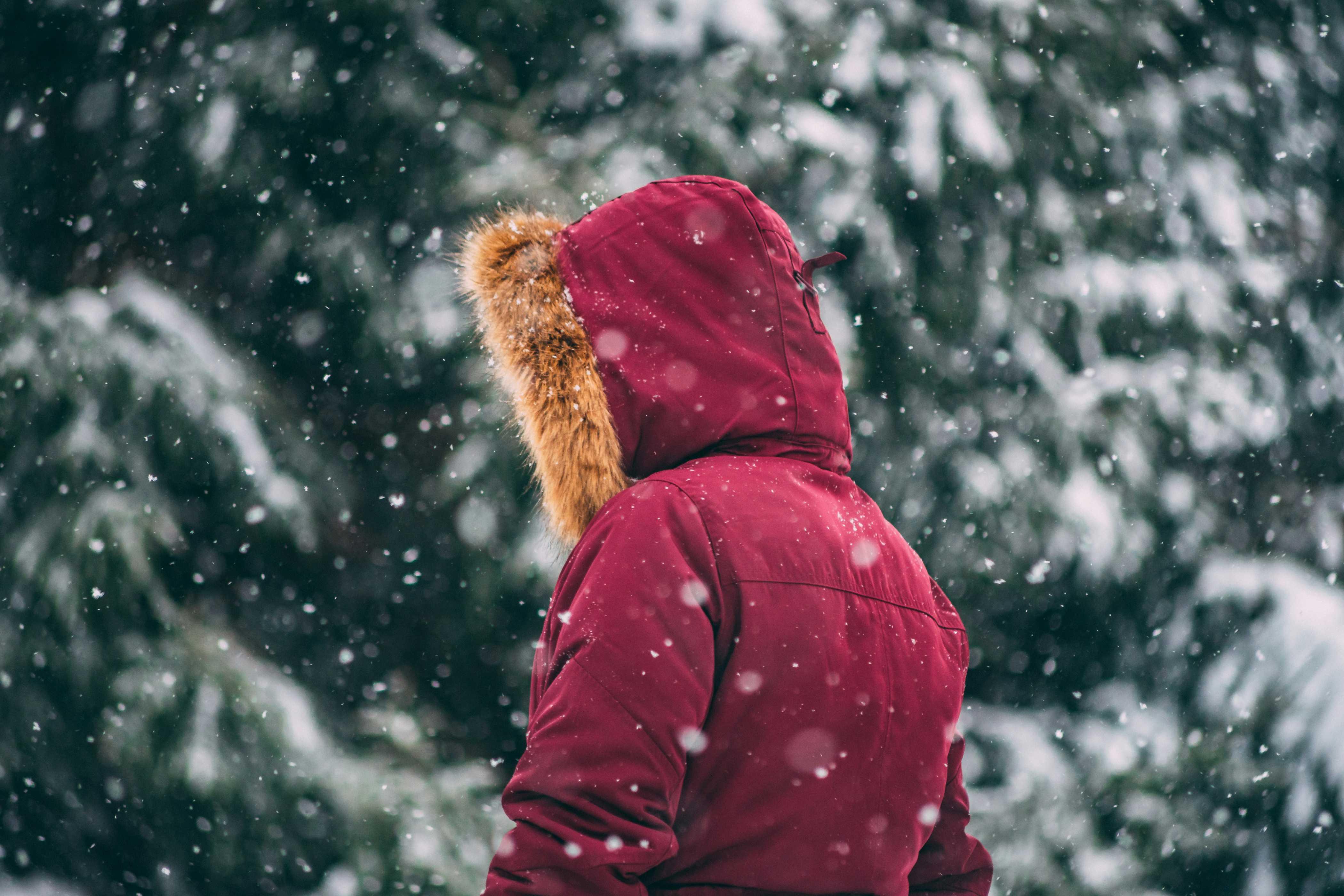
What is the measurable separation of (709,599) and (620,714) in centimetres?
17

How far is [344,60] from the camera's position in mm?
2865

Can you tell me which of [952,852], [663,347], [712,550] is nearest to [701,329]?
[663,347]

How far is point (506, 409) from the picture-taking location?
8.96 feet

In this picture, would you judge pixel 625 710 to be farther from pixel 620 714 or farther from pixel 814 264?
pixel 814 264

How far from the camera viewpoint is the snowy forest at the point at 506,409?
2.68 m

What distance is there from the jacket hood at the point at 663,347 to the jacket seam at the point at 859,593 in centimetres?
20

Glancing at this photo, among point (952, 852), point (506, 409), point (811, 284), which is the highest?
point (811, 284)

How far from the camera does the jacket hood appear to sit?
3.62ft

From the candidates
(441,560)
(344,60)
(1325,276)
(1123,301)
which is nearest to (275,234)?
(344,60)

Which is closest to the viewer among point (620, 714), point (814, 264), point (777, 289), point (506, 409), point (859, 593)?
point (620, 714)

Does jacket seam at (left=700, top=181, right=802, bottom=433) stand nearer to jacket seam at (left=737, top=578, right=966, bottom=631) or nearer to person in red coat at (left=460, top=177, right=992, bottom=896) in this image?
person in red coat at (left=460, top=177, right=992, bottom=896)

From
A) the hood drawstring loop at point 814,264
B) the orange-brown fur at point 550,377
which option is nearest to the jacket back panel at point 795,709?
the orange-brown fur at point 550,377

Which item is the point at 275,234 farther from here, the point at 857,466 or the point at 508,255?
the point at 857,466

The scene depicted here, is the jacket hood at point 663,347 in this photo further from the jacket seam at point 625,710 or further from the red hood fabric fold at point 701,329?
the jacket seam at point 625,710
